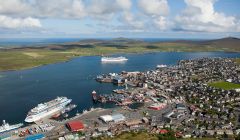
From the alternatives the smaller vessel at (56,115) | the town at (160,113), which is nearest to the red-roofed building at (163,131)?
the town at (160,113)

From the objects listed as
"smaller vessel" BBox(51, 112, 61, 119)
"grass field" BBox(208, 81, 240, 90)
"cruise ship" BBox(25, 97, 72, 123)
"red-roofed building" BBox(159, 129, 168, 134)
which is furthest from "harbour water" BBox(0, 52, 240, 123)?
"grass field" BBox(208, 81, 240, 90)

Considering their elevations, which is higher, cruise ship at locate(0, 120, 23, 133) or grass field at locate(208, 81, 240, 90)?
grass field at locate(208, 81, 240, 90)

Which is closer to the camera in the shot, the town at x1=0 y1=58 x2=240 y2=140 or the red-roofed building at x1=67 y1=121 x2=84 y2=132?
the town at x1=0 y1=58 x2=240 y2=140

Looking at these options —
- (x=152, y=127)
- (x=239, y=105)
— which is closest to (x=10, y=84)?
(x=152, y=127)

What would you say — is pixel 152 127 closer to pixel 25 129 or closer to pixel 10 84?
pixel 25 129

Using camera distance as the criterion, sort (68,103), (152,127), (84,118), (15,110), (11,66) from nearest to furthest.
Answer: (152,127) → (84,118) → (15,110) → (68,103) → (11,66)

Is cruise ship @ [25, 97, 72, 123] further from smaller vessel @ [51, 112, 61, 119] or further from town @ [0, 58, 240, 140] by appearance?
town @ [0, 58, 240, 140]

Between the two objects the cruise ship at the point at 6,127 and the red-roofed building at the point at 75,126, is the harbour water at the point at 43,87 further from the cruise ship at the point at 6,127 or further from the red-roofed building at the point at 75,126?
the red-roofed building at the point at 75,126
